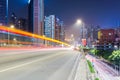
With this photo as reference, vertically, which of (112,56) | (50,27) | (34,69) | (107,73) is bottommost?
(107,73)

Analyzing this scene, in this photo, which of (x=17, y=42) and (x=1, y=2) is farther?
(x=1, y=2)

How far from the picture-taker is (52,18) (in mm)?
147375

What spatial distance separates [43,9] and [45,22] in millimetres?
7612

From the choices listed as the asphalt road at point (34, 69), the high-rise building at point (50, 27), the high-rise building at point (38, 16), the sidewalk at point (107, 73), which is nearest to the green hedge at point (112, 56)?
the sidewalk at point (107, 73)

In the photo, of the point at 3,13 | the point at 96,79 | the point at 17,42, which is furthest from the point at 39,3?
the point at 96,79

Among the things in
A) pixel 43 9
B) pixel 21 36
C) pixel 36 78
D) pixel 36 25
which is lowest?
pixel 36 78

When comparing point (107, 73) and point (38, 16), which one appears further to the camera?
point (38, 16)

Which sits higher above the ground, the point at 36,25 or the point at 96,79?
the point at 36,25

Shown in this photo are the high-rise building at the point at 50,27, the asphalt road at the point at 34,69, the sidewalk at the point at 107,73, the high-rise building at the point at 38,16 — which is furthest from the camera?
the high-rise building at the point at 38,16

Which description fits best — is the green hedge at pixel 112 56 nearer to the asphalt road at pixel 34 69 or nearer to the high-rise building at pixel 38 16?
the asphalt road at pixel 34 69

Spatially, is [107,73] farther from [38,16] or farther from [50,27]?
[38,16]

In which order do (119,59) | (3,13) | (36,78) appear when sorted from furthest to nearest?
1. (3,13)
2. (119,59)
3. (36,78)

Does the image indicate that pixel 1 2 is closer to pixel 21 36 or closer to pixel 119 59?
pixel 21 36

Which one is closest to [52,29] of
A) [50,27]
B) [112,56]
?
[50,27]
